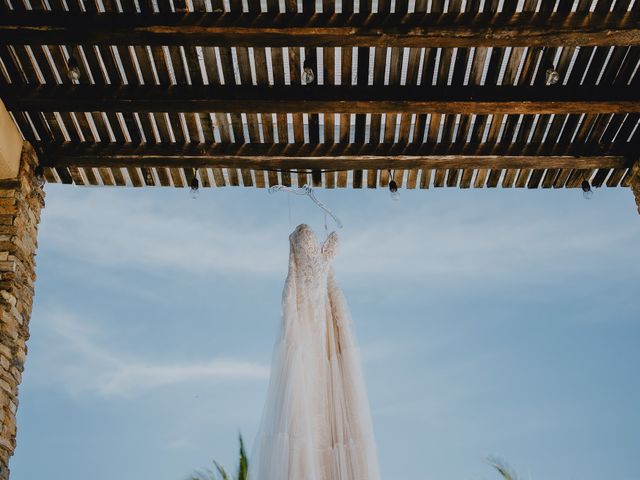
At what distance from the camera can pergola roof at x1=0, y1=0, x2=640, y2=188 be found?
3.68 m

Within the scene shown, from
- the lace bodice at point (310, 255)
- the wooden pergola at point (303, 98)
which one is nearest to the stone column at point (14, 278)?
the wooden pergola at point (303, 98)

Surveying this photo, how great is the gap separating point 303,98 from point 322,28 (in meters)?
0.53

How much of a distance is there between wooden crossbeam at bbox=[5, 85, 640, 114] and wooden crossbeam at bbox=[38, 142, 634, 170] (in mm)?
431

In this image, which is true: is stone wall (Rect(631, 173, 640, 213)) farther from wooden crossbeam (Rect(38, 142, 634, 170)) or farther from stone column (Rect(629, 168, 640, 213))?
wooden crossbeam (Rect(38, 142, 634, 170))

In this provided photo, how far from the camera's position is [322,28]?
366 centimetres

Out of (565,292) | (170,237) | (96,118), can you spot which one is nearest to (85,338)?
(170,237)

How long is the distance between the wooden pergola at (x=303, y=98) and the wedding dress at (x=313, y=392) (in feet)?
2.69

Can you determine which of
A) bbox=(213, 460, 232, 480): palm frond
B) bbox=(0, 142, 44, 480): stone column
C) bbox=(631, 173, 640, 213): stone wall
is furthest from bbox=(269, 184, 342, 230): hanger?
bbox=(213, 460, 232, 480): palm frond

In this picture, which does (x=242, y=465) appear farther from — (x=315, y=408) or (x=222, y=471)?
(x=315, y=408)

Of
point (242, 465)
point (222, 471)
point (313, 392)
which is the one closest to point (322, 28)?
point (313, 392)

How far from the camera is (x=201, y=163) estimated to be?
14.9 feet

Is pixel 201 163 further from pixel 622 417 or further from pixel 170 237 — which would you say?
pixel 622 417

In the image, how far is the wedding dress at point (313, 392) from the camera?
3.58 meters

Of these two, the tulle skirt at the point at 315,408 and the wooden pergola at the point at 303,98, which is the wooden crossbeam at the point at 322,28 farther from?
the tulle skirt at the point at 315,408
